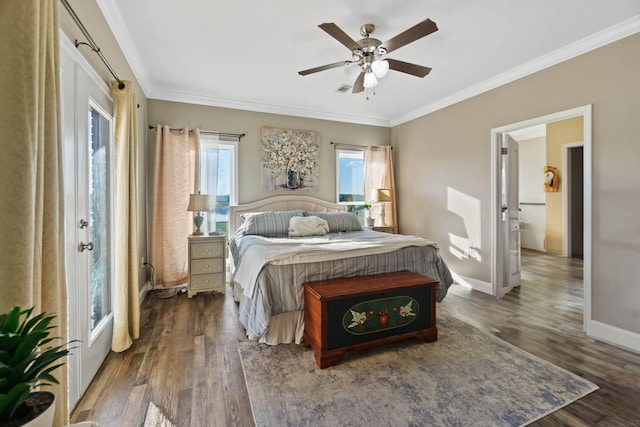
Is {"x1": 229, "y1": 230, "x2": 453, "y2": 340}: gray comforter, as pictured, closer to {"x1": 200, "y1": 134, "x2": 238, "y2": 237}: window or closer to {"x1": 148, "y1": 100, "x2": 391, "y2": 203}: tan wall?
{"x1": 200, "y1": 134, "x2": 238, "y2": 237}: window

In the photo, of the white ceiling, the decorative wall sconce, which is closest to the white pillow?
the white ceiling

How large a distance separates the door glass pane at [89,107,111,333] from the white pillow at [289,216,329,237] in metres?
1.93

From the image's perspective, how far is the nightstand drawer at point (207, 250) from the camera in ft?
11.9

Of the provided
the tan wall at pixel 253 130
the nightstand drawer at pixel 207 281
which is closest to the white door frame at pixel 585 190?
the tan wall at pixel 253 130

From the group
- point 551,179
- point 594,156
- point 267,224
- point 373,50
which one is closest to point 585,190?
point 594,156

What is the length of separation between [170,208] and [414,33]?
3.48m

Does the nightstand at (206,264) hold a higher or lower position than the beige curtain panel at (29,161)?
lower

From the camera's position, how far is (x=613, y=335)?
2529mm

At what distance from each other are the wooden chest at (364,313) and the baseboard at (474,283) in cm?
175

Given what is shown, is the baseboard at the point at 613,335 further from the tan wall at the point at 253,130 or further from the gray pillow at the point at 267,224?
the tan wall at the point at 253,130

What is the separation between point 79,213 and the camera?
5.86 ft

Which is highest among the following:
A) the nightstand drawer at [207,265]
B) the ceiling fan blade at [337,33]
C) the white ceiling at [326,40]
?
the white ceiling at [326,40]

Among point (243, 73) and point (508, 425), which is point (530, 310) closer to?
point (508, 425)

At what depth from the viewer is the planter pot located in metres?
0.62
